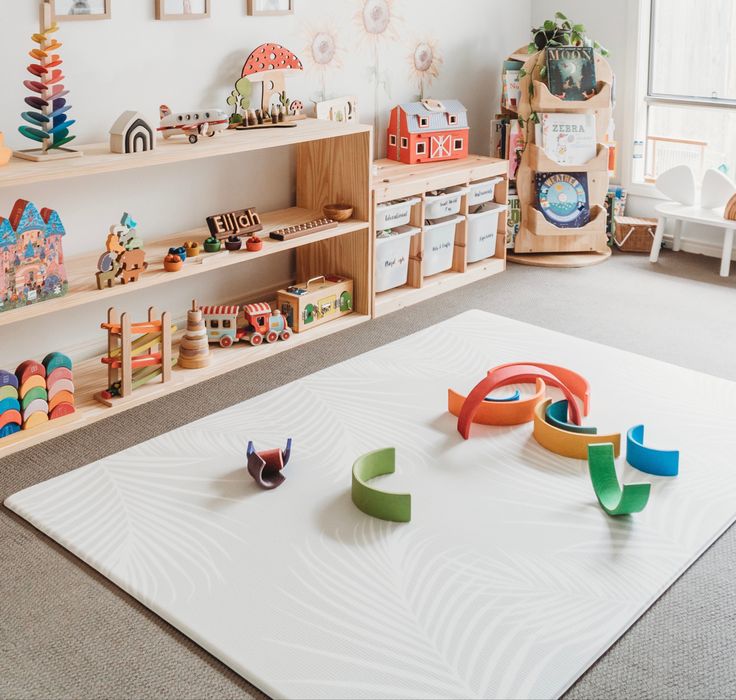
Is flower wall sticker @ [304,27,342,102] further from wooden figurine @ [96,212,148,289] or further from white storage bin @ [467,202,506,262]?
wooden figurine @ [96,212,148,289]

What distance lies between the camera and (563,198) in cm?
450

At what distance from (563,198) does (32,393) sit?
9.07ft

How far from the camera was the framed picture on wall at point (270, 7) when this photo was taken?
11.4ft

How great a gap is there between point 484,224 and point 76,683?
9.79ft

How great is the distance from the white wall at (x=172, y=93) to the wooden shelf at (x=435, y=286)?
1.50 ft

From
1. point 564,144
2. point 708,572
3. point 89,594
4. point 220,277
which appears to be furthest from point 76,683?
point 564,144

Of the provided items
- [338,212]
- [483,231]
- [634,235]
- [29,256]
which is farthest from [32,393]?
[634,235]

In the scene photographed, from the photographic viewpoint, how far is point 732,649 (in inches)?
73.4

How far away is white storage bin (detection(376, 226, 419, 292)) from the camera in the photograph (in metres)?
3.78

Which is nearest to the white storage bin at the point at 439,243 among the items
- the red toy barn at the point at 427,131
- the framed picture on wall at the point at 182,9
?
the red toy barn at the point at 427,131

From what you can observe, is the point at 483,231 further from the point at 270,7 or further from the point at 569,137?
the point at 270,7

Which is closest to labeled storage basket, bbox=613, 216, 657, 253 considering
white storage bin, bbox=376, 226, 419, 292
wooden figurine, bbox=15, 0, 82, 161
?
white storage bin, bbox=376, 226, 419, 292

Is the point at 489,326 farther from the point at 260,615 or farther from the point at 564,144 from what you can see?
the point at 260,615

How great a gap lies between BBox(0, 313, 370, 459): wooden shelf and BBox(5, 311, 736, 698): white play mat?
25cm
